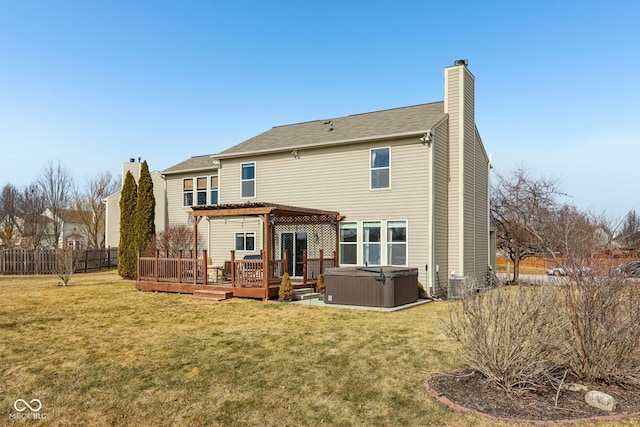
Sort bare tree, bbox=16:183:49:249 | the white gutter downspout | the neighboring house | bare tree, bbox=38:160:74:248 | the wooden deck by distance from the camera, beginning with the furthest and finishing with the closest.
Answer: bare tree, bbox=16:183:49:249 → bare tree, bbox=38:160:74:248 → the neighboring house → the white gutter downspout → the wooden deck

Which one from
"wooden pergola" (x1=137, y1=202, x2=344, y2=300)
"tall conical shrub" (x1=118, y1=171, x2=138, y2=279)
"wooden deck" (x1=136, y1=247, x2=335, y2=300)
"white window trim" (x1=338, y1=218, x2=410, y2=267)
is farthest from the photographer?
"tall conical shrub" (x1=118, y1=171, x2=138, y2=279)

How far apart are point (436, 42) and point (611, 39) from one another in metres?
5.70

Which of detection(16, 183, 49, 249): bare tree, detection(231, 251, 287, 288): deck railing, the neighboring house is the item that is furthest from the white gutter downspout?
detection(16, 183, 49, 249): bare tree

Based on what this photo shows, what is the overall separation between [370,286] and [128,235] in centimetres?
1476

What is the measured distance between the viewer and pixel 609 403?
4504 millimetres

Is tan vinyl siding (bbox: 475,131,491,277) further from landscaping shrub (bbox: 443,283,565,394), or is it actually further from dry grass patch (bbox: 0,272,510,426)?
landscaping shrub (bbox: 443,283,565,394)

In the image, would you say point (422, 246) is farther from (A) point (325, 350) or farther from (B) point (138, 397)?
(B) point (138, 397)

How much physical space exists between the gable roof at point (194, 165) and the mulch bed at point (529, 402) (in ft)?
55.1

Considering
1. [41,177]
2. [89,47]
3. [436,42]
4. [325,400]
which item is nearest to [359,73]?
[436,42]

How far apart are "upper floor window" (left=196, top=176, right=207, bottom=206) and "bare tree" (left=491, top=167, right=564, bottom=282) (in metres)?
14.4

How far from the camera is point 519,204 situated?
22.1 meters

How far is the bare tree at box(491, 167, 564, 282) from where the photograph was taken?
2086 cm

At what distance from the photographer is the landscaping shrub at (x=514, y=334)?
4699 millimetres

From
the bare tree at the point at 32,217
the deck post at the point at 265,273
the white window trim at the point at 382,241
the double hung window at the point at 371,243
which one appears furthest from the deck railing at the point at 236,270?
the bare tree at the point at 32,217
